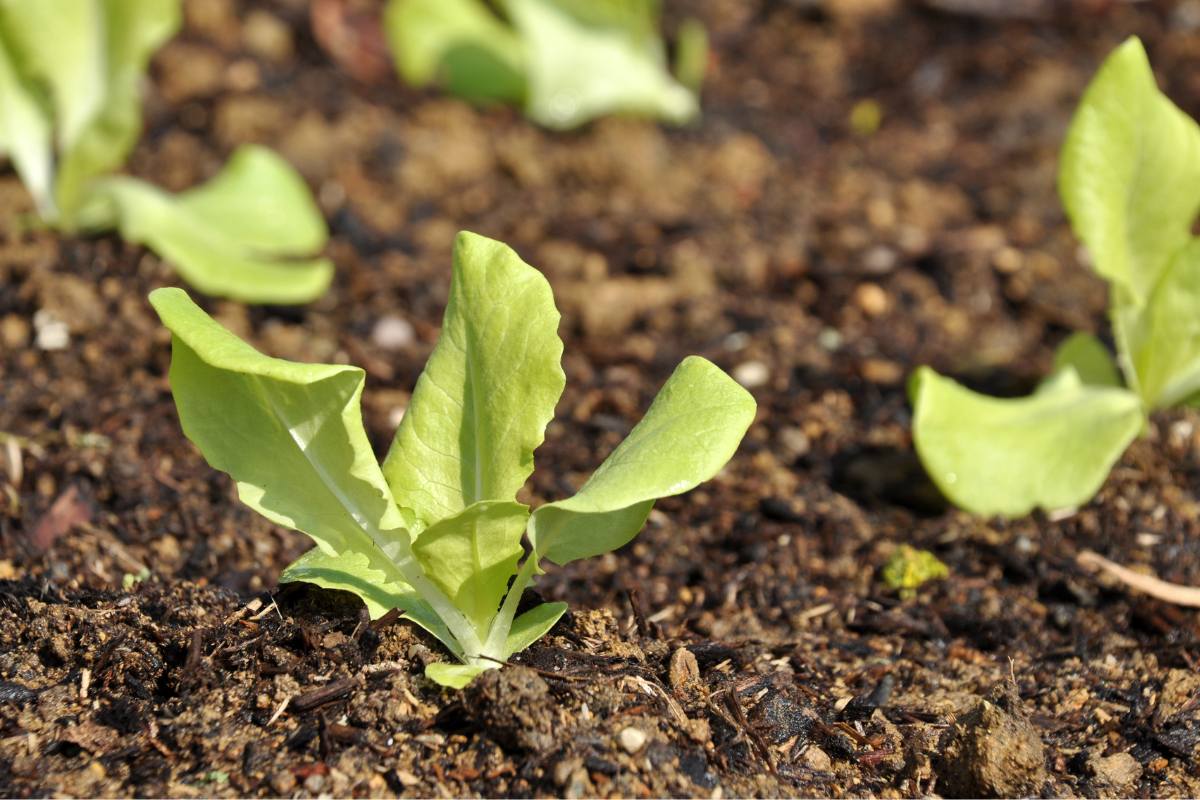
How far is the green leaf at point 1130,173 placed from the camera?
7.09ft

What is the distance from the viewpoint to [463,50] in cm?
382

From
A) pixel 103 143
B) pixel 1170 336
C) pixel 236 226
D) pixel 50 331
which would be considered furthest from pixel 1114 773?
pixel 103 143

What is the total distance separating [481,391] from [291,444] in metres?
0.24

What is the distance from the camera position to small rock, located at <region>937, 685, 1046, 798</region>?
61.3 inches

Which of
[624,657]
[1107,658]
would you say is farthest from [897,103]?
[624,657]

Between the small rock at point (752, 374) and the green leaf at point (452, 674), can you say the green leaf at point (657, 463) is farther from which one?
the small rock at point (752, 374)

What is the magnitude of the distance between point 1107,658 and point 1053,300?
1.32 meters

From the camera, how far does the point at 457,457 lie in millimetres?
1646

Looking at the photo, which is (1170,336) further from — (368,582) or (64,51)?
(64,51)

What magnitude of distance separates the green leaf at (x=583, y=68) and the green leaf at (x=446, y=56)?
138 mm

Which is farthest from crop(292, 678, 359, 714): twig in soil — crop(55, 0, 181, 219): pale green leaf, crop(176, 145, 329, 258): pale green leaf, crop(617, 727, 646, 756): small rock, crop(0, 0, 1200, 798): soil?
crop(55, 0, 181, 219): pale green leaf

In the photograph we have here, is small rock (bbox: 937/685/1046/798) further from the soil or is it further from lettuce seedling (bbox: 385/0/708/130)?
lettuce seedling (bbox: 385/0/708/130)

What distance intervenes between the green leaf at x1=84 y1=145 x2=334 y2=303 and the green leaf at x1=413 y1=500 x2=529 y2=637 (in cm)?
141

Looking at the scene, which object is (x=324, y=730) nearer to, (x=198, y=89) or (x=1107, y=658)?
(x=1107, y=658)
